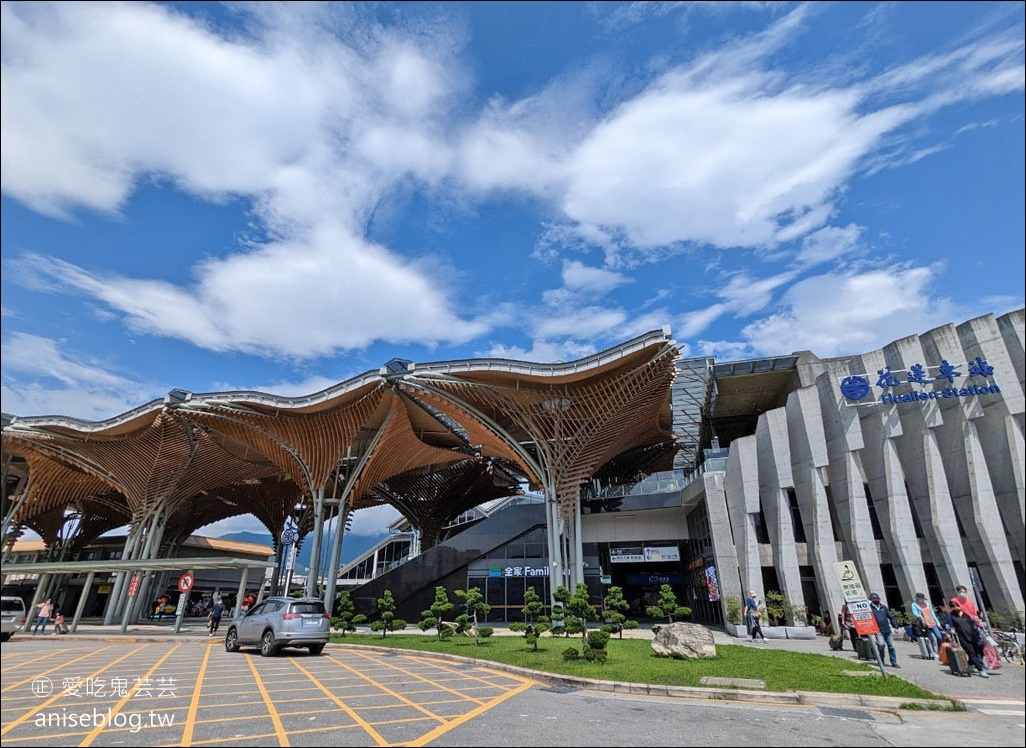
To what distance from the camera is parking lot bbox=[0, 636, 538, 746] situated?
6.05 metres

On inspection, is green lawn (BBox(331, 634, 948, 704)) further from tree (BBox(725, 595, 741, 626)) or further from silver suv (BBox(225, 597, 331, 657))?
tree (BBox(725, 595, 741, 626))

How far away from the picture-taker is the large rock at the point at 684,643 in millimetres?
12844

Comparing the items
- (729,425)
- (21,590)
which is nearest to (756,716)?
(729,425)

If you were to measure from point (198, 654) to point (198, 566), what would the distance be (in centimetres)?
982

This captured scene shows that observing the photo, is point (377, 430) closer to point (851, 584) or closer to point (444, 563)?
point (444, 563)

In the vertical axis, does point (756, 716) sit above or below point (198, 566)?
below

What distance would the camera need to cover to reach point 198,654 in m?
15.4

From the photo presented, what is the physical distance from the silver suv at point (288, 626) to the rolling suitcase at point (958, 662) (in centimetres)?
1498

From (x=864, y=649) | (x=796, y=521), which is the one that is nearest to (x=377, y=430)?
(x=796, y=521)

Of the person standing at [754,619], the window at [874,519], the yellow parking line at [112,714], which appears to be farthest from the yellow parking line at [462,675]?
the window at [874,519]

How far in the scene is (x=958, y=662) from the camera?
1032cm

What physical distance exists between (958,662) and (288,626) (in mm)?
15938

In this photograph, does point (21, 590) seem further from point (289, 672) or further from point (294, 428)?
point (289, 672)

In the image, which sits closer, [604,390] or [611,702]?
[611,702]
